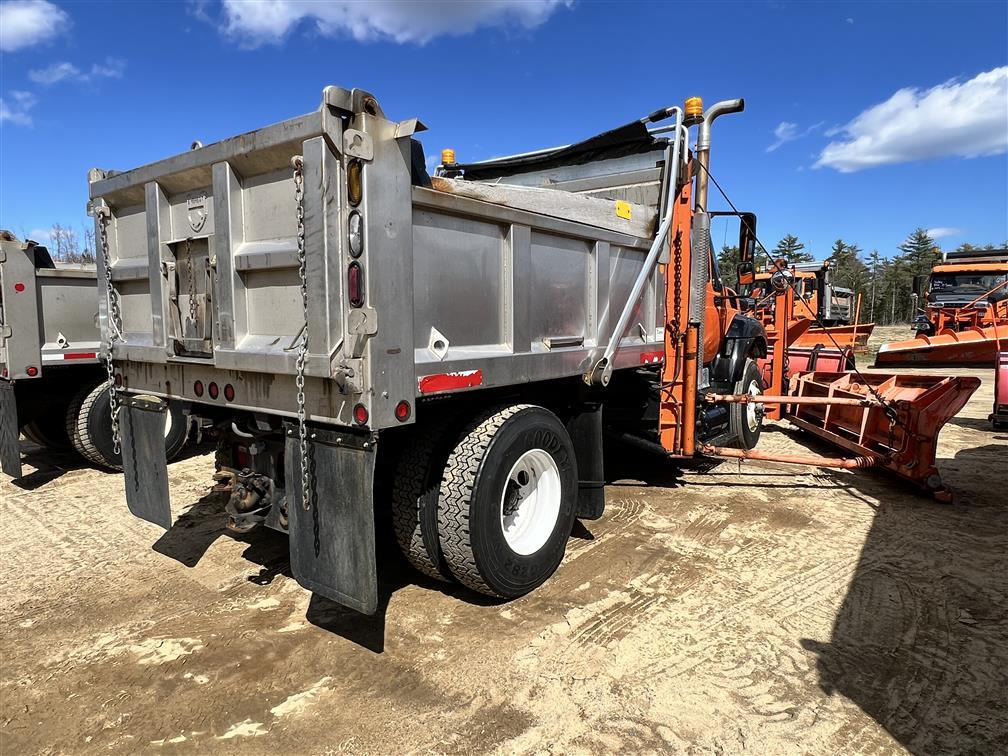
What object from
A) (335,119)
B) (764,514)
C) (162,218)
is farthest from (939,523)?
(162,218)

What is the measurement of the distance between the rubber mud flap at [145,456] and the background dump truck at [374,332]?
0.01 meters

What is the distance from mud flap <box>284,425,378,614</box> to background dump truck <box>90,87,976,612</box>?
10mm

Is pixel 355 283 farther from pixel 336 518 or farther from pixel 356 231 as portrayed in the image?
pixel 336 518

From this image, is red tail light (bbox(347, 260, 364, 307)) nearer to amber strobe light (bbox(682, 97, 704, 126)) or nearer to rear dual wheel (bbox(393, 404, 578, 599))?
rear dual wheel (bbox(393, 404, 578, 599))

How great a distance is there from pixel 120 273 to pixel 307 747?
2973mm

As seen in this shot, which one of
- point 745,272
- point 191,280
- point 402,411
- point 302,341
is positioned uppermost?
point 745,272

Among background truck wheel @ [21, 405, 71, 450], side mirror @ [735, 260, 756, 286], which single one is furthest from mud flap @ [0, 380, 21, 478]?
side mirror @ [735, 260, 756, 286]

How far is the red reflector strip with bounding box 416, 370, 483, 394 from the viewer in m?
2.90

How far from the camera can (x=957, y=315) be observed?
16.9m

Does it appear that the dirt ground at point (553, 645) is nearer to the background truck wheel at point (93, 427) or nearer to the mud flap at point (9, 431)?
the mud flap at point (9, 431)

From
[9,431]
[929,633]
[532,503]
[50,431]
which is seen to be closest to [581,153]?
[532,503]

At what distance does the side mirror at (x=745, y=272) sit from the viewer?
6066mm

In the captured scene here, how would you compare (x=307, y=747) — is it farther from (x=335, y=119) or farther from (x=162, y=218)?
(x=162, y=218)

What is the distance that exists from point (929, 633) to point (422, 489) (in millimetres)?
2688
